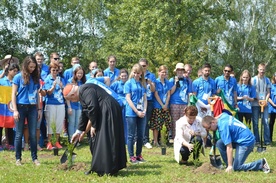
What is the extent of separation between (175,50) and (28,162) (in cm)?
2010

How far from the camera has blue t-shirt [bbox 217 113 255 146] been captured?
837 centimetres

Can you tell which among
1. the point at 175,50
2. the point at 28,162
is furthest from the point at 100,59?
the point at 28,162

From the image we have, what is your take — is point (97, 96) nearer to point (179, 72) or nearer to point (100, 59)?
point (179, 72)

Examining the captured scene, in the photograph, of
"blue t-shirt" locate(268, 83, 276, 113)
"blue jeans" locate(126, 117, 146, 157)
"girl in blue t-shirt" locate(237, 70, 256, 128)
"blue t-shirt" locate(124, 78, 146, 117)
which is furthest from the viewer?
"blue t-shirt" locate(268, 83, 276, 113)

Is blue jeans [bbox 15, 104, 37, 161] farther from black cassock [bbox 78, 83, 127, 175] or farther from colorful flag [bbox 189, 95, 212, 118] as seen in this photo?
colorful flag [bbox 189, 95, 212, 118]

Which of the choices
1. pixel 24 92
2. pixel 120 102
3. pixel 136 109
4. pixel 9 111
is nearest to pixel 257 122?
pixel 120 102

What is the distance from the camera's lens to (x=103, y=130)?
25.5ft

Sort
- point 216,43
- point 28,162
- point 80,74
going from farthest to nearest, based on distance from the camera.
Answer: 1. point 216,43
2. point 80,74
3. point 28,162

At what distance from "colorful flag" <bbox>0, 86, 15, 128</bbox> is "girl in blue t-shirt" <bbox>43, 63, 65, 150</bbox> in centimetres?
85

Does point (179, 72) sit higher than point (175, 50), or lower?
lower

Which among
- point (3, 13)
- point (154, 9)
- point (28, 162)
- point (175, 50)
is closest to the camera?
point (28, 162)

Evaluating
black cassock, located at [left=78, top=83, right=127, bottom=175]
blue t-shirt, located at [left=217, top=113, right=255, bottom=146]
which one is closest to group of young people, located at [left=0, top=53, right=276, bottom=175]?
black cassock, located at [left=78, top=83, right=127, bottom=175]

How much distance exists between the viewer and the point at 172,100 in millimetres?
12531

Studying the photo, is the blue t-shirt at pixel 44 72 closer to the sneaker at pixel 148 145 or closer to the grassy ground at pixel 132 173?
the grassy ground at pixel 132 173
